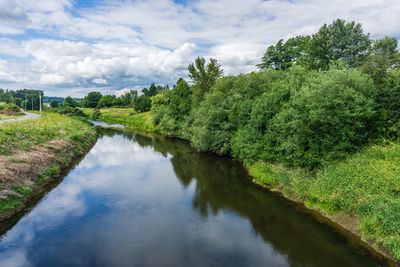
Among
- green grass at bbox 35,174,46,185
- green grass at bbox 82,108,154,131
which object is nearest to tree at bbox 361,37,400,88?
green grass at bbox 35,174,46,185

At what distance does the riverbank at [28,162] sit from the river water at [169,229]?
1277 mm

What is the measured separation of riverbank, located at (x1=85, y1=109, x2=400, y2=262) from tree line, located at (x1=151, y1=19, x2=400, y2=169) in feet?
4.11

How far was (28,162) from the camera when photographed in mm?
20844

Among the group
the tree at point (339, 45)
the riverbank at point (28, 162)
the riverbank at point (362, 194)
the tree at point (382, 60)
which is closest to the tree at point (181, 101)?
the riverbank at point (28, 162)

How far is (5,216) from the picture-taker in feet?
50.7

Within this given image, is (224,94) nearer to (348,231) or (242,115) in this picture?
(242,115)

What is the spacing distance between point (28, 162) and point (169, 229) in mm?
15090

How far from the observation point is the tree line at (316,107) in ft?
54.7

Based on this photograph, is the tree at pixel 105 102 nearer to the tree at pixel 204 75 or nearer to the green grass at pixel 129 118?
the green grass at pixel 129 118

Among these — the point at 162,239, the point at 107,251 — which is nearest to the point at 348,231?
the point at 162,239

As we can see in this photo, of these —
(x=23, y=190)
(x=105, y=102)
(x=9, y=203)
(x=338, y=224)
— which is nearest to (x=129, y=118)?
(x=105, y=102)

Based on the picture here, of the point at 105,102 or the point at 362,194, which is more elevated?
the point at 105,102

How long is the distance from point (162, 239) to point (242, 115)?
18426 millimetres

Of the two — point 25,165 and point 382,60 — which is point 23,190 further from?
point 382,60
